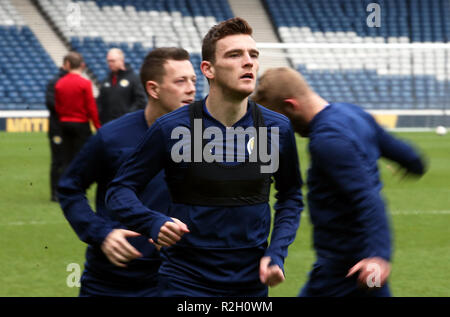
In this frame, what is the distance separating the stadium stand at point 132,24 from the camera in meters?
25.2

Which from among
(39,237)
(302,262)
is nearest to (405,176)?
(302,262)

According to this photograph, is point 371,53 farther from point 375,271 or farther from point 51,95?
→ point 375,271

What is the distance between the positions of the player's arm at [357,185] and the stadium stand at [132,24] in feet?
72.6

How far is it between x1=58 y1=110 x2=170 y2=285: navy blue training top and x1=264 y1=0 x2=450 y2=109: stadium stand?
52.2 ft

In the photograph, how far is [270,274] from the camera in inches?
94.8

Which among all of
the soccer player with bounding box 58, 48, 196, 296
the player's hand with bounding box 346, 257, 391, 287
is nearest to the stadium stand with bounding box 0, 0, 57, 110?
the soccer player with bounding box 58, 48, 196, 296

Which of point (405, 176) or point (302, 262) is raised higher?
point (405, 176)

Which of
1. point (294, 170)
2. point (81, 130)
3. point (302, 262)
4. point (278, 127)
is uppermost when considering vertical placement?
point (278, 127)

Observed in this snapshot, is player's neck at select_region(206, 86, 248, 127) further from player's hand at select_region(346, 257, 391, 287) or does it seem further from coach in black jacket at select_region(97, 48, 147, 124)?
coach in black jacket at select_region(97, 48, 147, 124)

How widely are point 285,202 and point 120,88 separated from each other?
6137mm

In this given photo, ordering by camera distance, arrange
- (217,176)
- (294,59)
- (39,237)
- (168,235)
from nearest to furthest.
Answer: (168,235) < (217,176) < (39,237) < (294,59)
